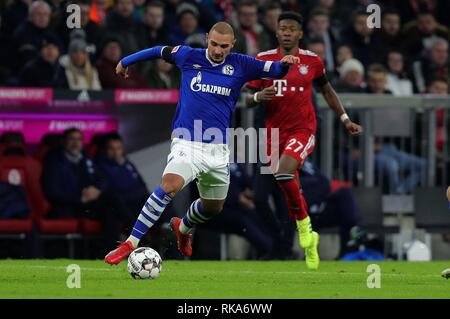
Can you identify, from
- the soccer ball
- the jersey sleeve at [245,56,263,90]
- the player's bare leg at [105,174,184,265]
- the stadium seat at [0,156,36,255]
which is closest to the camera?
the soccer ball

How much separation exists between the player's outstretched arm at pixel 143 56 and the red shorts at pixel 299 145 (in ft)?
6.87

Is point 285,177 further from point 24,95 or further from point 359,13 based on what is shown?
point 359,13

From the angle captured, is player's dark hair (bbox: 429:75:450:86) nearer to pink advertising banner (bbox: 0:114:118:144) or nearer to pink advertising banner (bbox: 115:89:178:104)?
pink advertising banner (bbox: 115:89:178:104)

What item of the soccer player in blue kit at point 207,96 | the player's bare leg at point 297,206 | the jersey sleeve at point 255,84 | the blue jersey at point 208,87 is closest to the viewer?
the soccer player in blue kit at point 207,96

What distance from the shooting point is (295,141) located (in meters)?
15.4

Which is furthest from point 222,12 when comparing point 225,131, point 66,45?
point 225,131

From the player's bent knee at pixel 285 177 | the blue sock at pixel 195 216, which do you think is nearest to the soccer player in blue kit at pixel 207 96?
the blue sock at pixel 195 216

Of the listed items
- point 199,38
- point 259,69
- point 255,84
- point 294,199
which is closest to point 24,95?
point 199,38

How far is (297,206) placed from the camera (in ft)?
49.0

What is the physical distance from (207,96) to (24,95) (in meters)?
5.23

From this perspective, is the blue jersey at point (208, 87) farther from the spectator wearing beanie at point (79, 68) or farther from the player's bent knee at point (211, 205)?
the spectator wearing beanie at point (79, 68)

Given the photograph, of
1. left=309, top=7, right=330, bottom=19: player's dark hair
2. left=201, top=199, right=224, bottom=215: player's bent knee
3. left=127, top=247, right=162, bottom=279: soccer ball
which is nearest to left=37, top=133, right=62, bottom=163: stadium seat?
left=201, top=199, right=224, bottom=215: player's bent knee

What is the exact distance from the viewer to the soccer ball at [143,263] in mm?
12633

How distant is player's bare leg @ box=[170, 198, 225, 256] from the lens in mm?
14188
